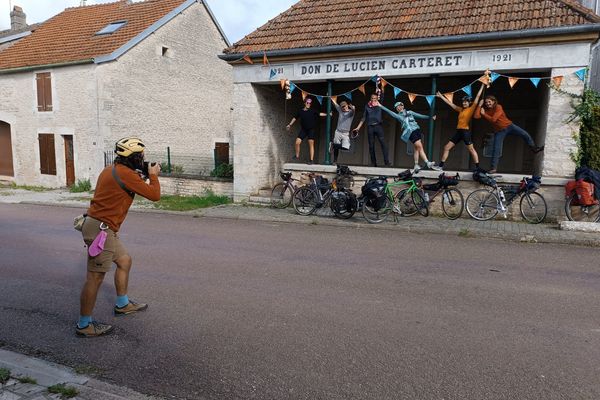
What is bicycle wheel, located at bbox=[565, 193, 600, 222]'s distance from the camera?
30.6ft

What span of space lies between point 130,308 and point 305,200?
6.72m

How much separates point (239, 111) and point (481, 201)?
22.4ft

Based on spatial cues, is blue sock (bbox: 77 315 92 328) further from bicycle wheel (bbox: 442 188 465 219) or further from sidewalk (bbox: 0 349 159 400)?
bicycle wheel (bbox: 442 188 465 219)

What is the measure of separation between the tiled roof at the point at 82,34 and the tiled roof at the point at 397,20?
779cm

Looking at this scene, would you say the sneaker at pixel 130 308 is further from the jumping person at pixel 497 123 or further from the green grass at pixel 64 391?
the jumping person at pixel 497 123

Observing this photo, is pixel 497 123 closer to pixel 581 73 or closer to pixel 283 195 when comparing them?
pixel 581 73

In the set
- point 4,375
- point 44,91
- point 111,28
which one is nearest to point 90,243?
point 4,375

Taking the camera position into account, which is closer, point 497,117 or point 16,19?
point 497,117

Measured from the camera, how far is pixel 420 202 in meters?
10.4

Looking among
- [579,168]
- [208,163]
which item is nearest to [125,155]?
[579,168]

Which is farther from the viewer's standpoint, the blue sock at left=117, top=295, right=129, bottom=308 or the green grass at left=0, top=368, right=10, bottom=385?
the blue sock at left=117, top=295, right=129, bottom=308

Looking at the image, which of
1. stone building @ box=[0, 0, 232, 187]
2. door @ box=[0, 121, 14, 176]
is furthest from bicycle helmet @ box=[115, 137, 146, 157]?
door @ box=[0, 121, 14, 176]

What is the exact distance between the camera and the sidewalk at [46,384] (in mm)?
3025

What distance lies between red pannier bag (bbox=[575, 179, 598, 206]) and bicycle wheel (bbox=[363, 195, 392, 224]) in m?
3.67
